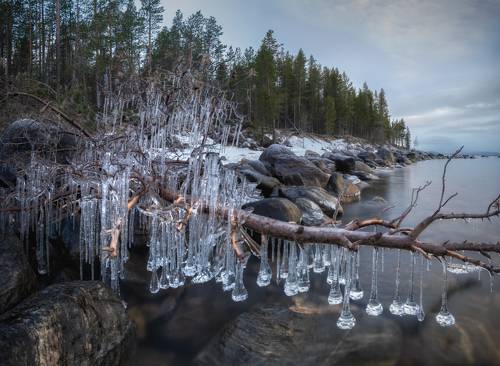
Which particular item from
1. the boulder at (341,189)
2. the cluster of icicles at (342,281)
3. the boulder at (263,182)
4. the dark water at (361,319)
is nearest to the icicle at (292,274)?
the cluster of icicles at (342,281)

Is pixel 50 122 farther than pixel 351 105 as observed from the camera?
No

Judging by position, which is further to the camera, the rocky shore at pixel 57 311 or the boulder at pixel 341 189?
the boulder at pixel 341 189

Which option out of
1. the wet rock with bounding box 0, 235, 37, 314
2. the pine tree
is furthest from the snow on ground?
the pine tree

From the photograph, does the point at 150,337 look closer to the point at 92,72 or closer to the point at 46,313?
the point at 46,313

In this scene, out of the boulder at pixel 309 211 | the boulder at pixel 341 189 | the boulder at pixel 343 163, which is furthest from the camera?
the boulder at pixel 343 163

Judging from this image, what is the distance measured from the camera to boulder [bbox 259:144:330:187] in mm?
12195

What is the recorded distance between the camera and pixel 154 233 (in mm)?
3932

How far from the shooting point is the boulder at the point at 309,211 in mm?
7461

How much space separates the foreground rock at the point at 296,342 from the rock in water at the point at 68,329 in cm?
106

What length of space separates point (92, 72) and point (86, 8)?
Result: 31.4ft

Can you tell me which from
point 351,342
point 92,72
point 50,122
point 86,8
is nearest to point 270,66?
point 92,72

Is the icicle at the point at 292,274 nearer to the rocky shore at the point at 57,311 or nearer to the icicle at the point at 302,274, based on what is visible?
the icicle at the point at 302,274

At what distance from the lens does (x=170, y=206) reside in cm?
369

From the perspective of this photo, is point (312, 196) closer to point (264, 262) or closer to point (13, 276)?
point (264, 262)
